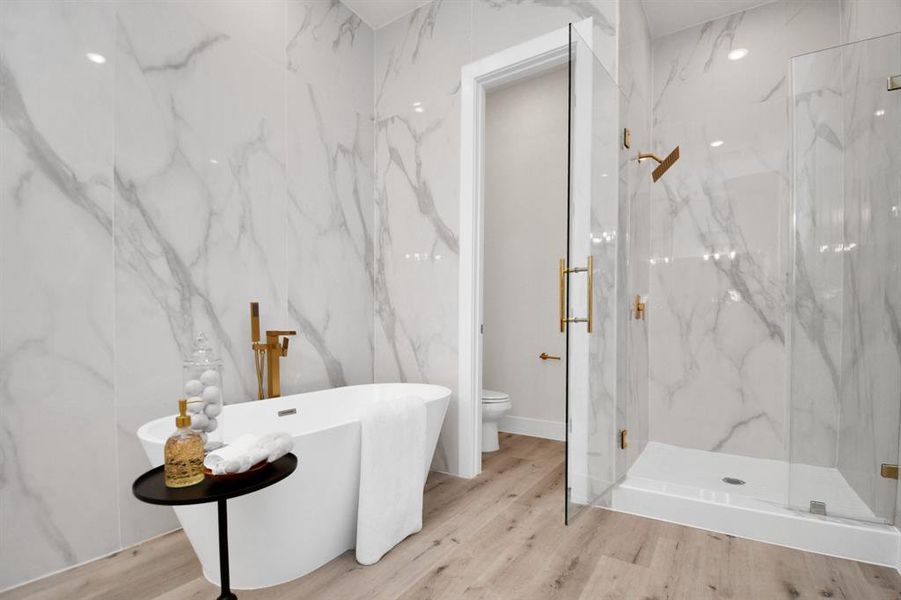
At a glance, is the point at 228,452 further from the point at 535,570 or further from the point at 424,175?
the point at 424,175

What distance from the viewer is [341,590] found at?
168 centimetres

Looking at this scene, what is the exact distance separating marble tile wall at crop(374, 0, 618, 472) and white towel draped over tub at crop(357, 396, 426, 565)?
2.73ft

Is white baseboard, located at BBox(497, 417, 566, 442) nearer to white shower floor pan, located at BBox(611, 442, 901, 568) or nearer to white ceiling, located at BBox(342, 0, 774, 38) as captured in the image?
white shower floor pan, located at BBox(611, 442, 901, 568)

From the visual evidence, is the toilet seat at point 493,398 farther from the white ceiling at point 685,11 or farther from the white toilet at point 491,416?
the white ceiling at point 685,11

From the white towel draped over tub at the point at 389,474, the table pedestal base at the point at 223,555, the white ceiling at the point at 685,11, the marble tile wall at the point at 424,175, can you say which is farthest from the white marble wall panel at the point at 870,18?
the table pedestal base at the point at 223,555

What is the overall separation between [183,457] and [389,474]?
0.89 metres

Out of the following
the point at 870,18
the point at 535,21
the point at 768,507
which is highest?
the point at 535,21

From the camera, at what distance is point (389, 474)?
194 centimetres

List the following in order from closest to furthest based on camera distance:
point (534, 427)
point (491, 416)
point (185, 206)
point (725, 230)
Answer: point (185, 206) → point (725, 230) → point (491, 416) → point (534, 427)

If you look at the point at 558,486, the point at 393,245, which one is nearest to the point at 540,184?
the point at 393,245

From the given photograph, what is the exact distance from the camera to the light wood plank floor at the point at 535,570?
1666mm

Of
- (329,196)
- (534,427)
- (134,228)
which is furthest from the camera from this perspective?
(534,427)

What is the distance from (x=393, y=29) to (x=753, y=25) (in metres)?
2.33

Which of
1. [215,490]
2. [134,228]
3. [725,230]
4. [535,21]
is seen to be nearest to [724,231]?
[725,230]
